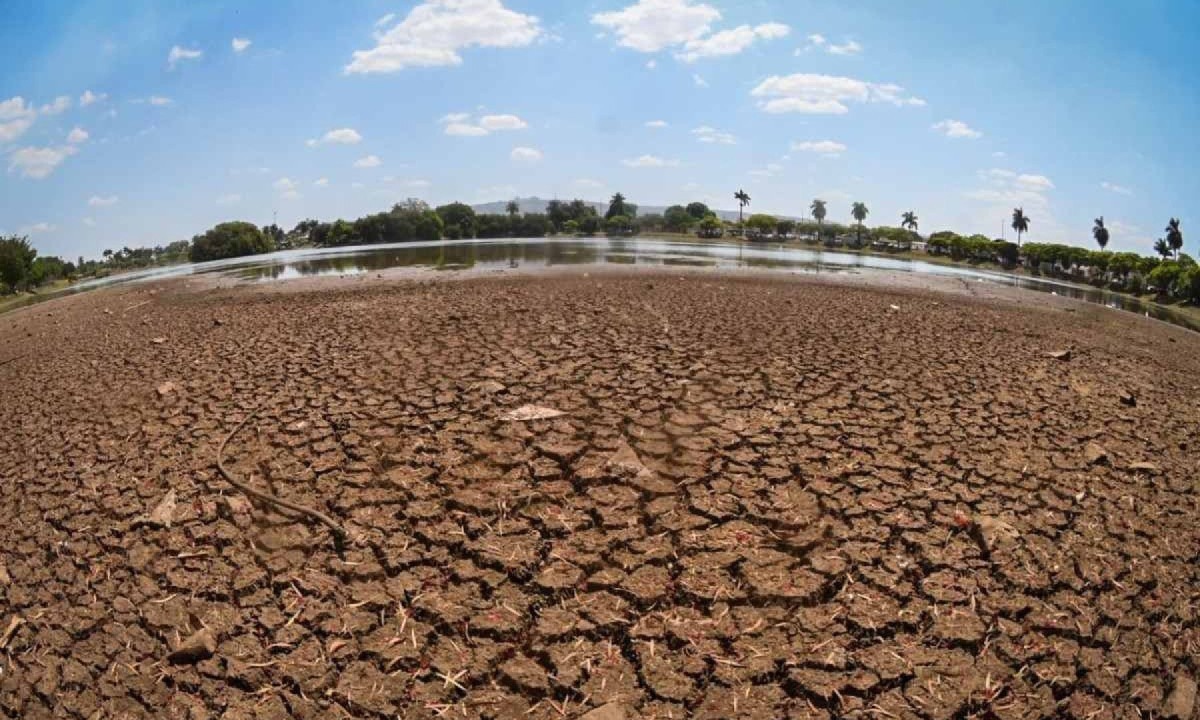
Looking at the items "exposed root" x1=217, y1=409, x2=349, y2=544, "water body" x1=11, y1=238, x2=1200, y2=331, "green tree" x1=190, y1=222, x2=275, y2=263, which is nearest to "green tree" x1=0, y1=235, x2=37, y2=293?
"water body" x1=11, y1=238, x2=1200, y2=331

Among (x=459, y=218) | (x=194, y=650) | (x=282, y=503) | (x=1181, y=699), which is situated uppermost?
(x=459, y=218)

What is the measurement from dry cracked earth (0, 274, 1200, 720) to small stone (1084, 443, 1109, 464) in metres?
0.03

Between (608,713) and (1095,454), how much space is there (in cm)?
466

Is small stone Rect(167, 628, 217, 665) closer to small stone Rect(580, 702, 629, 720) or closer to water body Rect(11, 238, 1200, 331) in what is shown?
small stone Rect(580, 702, 629, 720)

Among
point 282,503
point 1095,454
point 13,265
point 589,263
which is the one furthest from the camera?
point 13,265

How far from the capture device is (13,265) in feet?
116

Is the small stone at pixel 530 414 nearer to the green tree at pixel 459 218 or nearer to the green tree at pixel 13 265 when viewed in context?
the green tree at pixel 13 265

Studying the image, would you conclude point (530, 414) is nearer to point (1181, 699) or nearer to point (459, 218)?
point (1181, 699)

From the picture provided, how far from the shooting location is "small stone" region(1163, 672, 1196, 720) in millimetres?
2398

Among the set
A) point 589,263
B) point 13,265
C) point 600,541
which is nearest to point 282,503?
point 600,541

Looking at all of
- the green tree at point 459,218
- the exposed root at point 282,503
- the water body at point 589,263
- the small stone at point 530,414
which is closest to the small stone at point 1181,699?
the small stone at point 530,414

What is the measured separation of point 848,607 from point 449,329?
674 centimetres

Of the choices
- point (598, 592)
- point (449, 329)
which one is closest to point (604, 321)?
point (449, 329)

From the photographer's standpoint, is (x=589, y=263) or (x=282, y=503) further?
(x=589, y=263)
